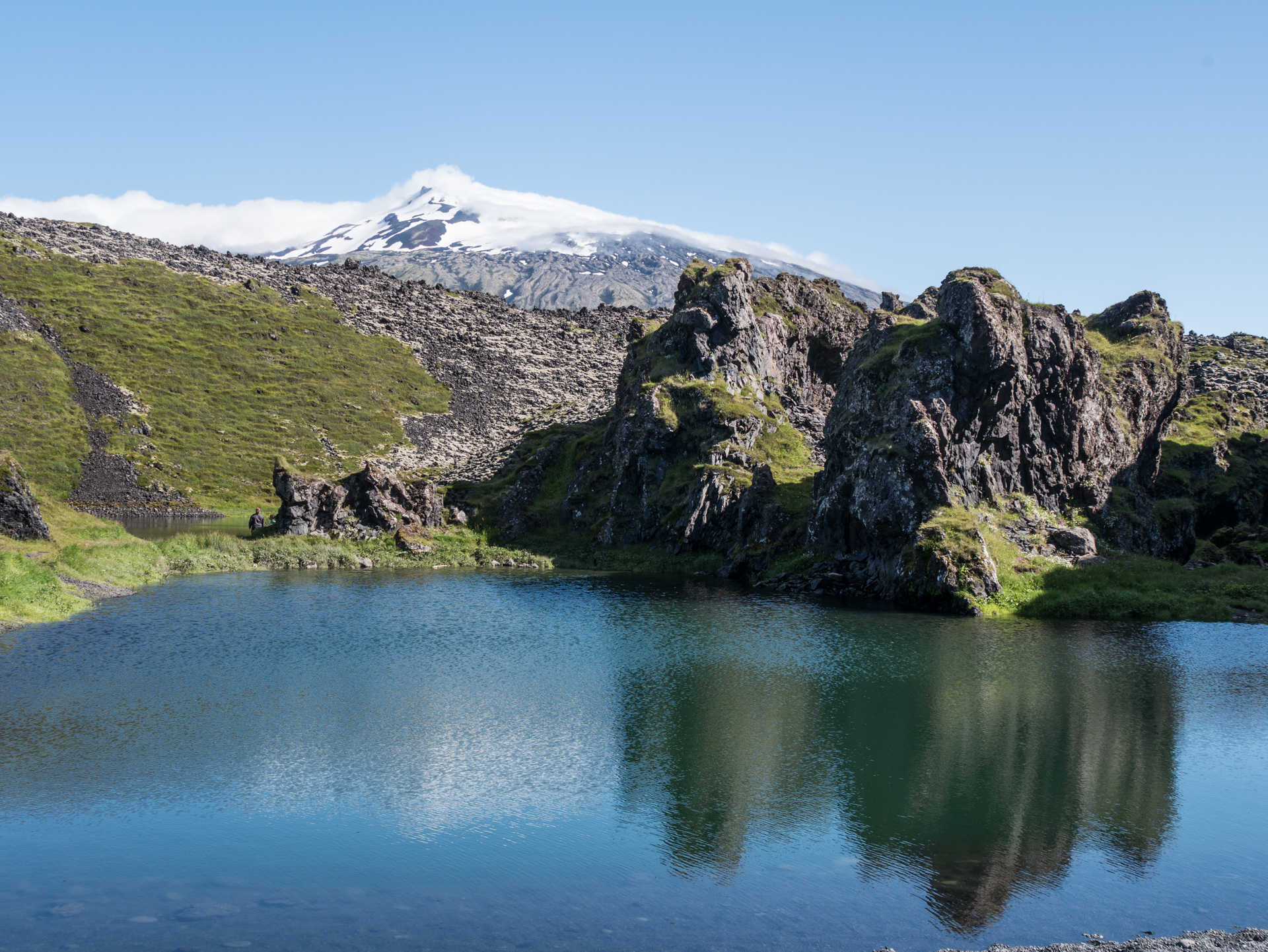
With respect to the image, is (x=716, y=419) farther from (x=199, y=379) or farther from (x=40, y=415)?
(x=199, y=379)

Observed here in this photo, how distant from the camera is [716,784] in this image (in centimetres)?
3269

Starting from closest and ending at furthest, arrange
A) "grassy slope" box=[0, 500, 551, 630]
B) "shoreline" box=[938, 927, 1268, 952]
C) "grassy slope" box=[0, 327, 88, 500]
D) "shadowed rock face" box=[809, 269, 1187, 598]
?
"shoreline" box=[938, 927, 1268, 952], "grassy slope" box=[0, 500, 551, 630], "shadowed rock face" box=[809, 269, 1187, 598], "grassy slope" box=[0, 327, 88, 500]

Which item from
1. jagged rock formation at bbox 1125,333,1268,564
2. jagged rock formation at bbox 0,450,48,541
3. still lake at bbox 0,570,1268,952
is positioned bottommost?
still lake at bbox 0,570,1268,952

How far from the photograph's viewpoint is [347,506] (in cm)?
9762

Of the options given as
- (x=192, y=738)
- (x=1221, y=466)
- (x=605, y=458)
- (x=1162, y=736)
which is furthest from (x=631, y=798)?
(x=1221, y=466)

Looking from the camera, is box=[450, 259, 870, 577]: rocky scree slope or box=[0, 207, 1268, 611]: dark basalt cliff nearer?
box=[0, 207, 1268, 611]: dark basalt cliff

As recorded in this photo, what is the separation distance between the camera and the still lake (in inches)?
893

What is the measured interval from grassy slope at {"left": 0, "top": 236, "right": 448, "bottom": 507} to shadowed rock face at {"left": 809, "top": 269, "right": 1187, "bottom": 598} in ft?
323

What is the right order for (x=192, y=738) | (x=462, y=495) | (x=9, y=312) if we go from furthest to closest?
(x=9, y=312) → (x=462, y=495) → (x=192, y=738)

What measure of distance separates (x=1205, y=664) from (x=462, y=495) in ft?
259

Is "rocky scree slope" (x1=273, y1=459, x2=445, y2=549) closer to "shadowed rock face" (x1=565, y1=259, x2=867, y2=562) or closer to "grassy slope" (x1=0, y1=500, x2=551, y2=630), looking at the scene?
"grassy slope" (x1=0, y1=500, x2=551, y2=630)

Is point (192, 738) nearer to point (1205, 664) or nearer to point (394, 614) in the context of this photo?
point (394, 614)

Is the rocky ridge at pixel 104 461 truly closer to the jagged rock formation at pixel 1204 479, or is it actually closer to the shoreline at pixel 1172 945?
the jagged rock formation at pixel 1204 479

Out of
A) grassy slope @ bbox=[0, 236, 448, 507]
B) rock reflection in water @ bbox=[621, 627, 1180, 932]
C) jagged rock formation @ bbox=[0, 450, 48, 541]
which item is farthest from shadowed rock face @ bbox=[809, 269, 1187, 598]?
grassy slope @ bbox=[0, 236, 448, 507]
